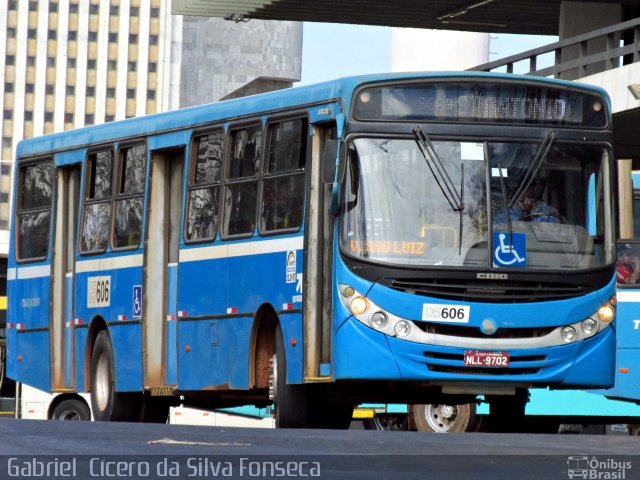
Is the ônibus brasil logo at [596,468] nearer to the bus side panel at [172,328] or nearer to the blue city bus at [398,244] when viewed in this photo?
the blue city bus at [398,244]

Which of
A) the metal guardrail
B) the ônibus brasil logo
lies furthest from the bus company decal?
the metal guardrail

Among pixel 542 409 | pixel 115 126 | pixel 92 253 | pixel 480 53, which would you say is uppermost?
pixel 480 53

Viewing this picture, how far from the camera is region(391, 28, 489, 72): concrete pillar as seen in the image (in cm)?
9012

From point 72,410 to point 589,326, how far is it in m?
7.71

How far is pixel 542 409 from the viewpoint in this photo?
23.7 m

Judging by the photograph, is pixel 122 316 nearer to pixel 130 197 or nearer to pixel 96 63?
pixel 130 197

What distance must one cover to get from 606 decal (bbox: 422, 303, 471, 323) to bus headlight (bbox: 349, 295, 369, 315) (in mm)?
500

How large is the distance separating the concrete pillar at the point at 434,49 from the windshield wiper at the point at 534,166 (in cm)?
7342

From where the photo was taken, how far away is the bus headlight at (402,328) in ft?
48.7

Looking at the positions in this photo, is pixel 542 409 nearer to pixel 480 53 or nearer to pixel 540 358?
pixel 540 358

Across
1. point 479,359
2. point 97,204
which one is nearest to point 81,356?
point 97,204

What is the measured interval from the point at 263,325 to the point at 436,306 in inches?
81.8

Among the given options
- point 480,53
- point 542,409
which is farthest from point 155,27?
point 542,409

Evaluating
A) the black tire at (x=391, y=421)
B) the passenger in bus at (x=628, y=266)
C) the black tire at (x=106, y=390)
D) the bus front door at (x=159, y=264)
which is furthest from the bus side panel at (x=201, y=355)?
the black tire at (x=391, y=421)
